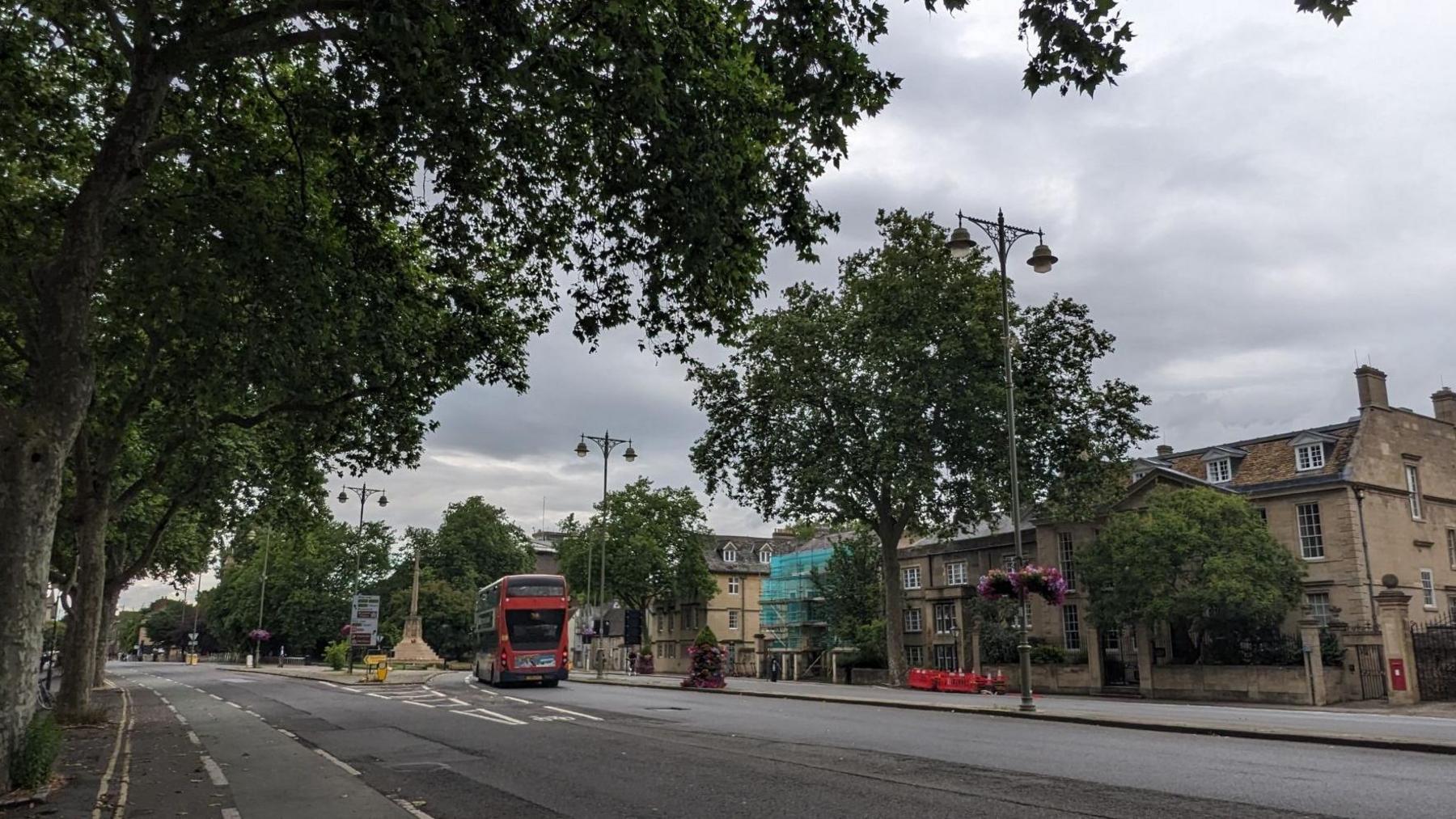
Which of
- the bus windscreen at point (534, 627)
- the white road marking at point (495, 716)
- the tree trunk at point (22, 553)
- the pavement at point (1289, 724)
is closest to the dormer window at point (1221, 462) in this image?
the pavement at point (1289, 724)

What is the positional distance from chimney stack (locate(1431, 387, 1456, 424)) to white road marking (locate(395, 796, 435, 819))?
4709 cm

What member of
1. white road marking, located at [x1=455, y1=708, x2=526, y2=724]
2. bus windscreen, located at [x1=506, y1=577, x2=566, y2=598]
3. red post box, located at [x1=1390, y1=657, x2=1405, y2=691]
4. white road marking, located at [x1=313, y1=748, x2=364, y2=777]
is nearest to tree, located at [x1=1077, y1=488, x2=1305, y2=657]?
red post box, located at [x1=1390, y1=657, x2=1405, y2=691]

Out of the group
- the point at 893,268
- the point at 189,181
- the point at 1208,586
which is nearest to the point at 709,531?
the point at 893,268

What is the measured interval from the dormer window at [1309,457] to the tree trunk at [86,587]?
130 feet

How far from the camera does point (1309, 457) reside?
124 ft

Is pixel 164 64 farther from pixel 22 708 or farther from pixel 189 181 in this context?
pixel 22 708

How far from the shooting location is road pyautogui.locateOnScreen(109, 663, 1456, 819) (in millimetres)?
8594

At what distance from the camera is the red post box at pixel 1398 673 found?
88.4 feet

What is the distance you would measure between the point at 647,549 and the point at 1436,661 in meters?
52.2

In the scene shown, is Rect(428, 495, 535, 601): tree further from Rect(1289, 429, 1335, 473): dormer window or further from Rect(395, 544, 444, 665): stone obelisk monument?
Rect(1289, 429, 1335, 473): dormer window

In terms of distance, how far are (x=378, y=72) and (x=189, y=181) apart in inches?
213

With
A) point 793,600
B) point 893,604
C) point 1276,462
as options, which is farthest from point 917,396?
point 793,600

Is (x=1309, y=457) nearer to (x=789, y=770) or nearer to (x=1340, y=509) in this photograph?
(x=1340, y=509)

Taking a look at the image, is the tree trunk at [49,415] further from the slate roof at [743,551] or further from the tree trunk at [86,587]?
the slate roof at [743,551]
